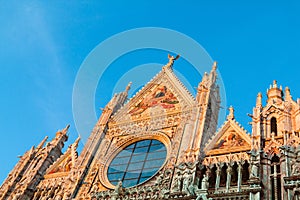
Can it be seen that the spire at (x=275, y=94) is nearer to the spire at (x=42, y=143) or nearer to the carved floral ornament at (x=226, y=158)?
the carved floral ornament at (x=226, y=158)

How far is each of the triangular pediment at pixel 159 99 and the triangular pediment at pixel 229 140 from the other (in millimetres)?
3074

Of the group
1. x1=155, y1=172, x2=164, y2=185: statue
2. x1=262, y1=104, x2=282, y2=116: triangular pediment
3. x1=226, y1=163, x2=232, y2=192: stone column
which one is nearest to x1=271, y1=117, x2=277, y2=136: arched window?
x1=262, y1=104, x2=282, y2=116: triangular pediment

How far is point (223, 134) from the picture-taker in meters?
15.9

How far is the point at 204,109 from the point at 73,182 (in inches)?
242

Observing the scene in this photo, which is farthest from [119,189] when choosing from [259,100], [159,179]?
[259,100]

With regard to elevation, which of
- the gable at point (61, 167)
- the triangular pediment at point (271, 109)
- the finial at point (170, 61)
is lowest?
the gable at point (61, 167)

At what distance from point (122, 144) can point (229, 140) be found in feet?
16.8

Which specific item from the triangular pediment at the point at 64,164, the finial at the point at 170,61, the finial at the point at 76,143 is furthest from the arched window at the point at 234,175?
the finial at the point at 170,61

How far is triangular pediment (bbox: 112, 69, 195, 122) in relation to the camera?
19.5 metres

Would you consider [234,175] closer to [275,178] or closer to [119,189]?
[275,178]

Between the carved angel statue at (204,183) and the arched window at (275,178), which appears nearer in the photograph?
the arched window at (275,178)

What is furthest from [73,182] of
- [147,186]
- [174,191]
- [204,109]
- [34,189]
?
[204,109]

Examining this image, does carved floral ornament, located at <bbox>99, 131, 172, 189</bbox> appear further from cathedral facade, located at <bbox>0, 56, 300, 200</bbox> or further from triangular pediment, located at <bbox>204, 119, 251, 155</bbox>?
triangular pediment, located at <bbox>204, 119, 251, 155</bbox>

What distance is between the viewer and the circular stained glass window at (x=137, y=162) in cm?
1610
